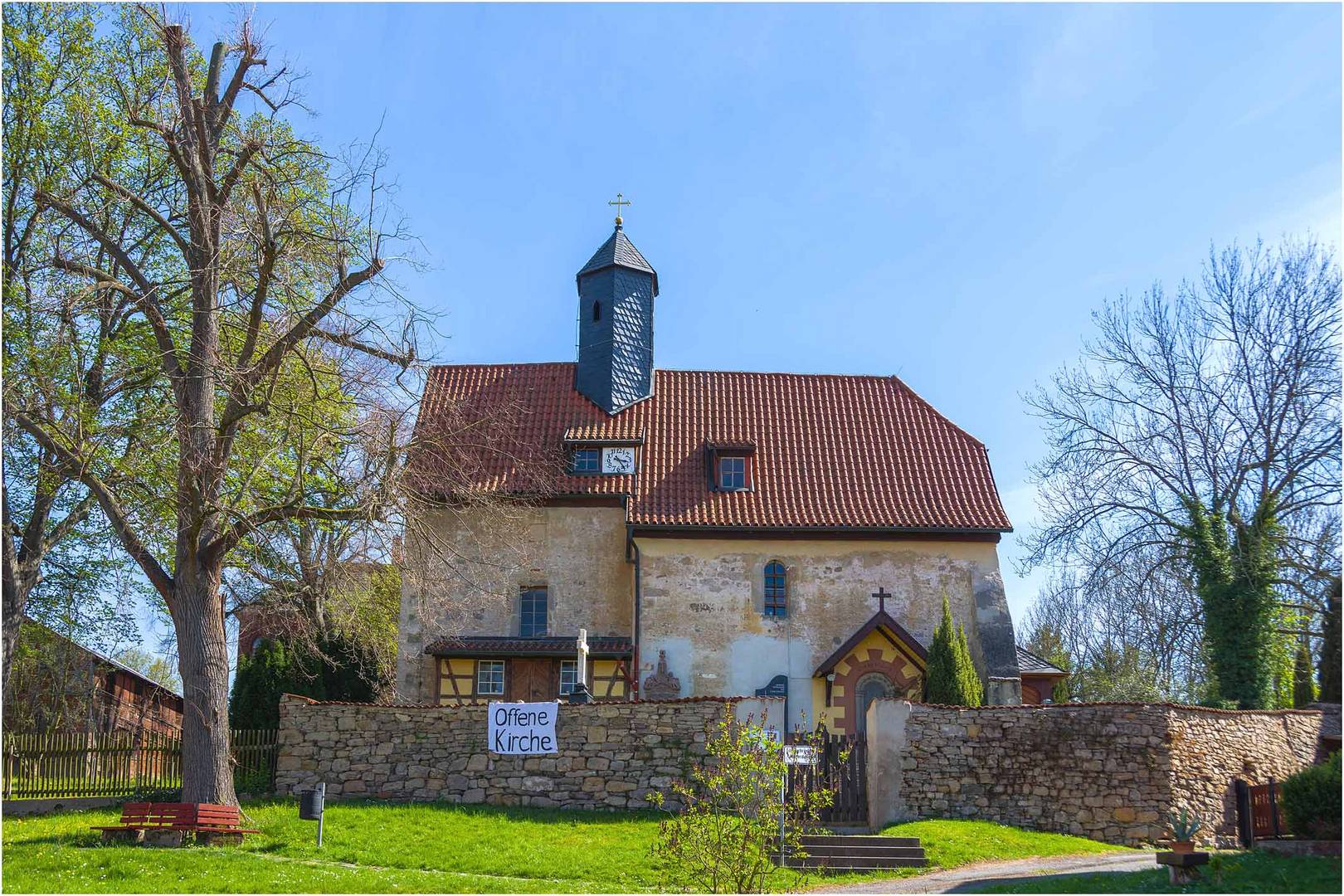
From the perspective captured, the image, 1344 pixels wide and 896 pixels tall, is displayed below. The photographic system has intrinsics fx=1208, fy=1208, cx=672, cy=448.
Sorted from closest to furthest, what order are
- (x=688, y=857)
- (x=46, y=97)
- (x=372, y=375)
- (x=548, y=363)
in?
(x=688, y=857)
(x=372, y=375)
(x=46, y=97)
(x=548, y=363)

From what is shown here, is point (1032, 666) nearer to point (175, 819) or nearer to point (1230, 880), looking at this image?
point (1230, 880)

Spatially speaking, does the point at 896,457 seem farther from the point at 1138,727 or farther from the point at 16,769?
the point at 16,769

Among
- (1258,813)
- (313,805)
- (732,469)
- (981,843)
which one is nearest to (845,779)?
(981,843)

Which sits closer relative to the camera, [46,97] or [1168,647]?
[46,97]

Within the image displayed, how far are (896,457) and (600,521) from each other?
6.66 m

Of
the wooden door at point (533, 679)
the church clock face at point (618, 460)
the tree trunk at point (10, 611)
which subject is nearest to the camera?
the tree trunk at point (10, 611)

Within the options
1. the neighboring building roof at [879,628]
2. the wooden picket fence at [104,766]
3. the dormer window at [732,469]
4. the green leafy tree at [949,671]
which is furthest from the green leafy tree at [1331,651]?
the wooden picket fence at [104,766]

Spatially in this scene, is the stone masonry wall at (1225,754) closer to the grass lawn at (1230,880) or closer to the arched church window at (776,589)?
the grass lawn at (1230,880)

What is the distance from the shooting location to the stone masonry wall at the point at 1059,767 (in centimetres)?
1805

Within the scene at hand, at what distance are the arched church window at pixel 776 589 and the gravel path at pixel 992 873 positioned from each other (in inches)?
337

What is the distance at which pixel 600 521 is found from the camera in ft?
83.0

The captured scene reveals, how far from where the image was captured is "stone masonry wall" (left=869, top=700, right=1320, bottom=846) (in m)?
18.0

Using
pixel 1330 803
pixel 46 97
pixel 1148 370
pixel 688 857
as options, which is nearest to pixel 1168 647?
pixel 1148 370

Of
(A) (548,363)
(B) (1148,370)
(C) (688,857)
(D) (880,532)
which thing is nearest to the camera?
(C) (688,857)
